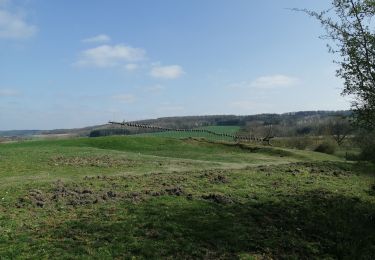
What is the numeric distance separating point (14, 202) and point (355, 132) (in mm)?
11872

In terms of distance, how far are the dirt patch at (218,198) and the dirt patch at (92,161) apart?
10.2 meters

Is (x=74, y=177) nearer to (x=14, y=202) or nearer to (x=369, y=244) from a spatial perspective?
(x=14, y=202)

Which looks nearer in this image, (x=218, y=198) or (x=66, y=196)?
(x=66, y=196)

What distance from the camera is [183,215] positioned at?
12914 millimetres

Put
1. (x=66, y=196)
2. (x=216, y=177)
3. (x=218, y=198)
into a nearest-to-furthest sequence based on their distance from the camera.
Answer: (x=66, y=196)
(x=218, y=198)
(x=216, y=177)

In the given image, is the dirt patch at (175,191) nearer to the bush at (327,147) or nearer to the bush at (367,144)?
the bush at (367,144)

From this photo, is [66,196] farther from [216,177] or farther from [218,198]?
[216,177]

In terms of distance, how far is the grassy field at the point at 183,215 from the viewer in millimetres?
10336

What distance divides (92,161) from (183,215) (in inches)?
556

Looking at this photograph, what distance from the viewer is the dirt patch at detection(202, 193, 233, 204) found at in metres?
14.9

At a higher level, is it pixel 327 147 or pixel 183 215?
pixel 183 215

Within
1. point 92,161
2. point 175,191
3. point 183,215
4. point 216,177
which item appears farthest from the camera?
point 92,161

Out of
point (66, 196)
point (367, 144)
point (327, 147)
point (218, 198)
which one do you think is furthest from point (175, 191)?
point (327, 147)

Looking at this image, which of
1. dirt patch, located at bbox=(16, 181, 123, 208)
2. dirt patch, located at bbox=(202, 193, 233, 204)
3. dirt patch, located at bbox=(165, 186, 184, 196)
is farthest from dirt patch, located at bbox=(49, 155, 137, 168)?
dirt patch, located at bbox=(202, 193, 233, 204)
